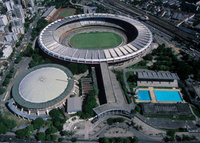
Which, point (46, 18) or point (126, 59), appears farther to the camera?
point (46, 18)

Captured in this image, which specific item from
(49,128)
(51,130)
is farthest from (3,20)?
(51,130)

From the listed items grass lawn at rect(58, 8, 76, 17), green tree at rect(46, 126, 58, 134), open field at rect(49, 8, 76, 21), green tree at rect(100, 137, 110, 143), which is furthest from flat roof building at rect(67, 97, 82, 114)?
grass lawn at rect(58, 8, 76, 17)

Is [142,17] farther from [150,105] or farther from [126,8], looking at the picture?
[150,105]

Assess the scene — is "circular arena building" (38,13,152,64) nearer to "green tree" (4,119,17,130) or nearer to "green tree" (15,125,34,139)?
"green tree" (4,119,17,130)

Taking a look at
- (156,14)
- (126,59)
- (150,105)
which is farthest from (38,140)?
(156,14)

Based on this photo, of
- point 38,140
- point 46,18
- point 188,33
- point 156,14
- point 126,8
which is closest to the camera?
point 38,140
